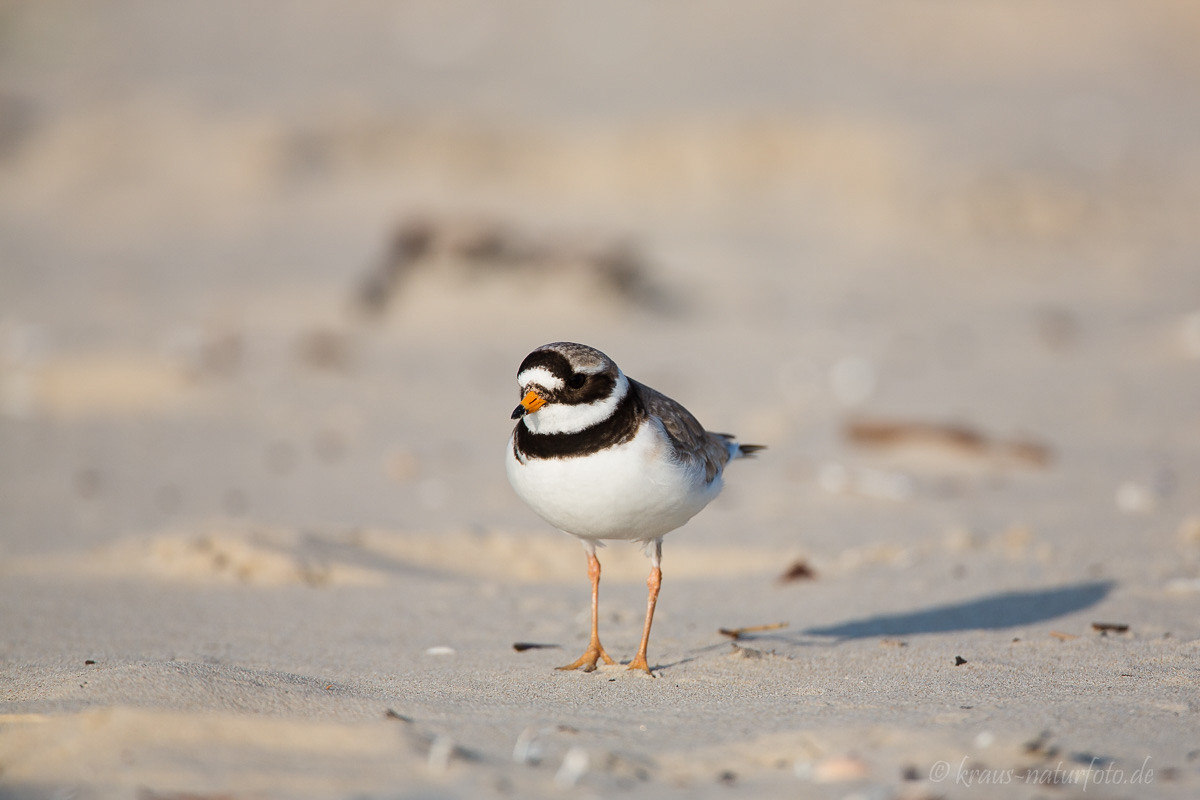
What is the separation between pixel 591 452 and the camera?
12.7 ft

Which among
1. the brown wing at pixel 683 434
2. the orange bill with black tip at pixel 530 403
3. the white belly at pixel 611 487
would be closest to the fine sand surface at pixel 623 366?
the white belly at pixel 611 487

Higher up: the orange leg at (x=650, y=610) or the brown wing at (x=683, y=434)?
the brown wing at (x=683, y=434)

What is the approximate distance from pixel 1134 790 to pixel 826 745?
2.42 ft

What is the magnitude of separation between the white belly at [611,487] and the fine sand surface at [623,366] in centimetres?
56

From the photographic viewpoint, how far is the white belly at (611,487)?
3863mm

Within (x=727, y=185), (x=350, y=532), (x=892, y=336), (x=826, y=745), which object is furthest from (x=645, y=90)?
(x=826, y=745)

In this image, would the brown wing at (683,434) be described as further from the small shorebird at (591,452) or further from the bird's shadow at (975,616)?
the bird's shadow at (975,616)

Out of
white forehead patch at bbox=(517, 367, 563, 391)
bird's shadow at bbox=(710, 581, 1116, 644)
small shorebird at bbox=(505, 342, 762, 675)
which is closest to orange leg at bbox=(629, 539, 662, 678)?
small shorebird at bbox=(505, 342, 762, 675)

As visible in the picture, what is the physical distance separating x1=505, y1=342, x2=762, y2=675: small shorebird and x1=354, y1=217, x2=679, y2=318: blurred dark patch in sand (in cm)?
850

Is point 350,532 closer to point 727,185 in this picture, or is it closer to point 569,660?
point 569,660

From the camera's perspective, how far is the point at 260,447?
29.1 ft

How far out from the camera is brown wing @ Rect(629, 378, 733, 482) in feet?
13.7

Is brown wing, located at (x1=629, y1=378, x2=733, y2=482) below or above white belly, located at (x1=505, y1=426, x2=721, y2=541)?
above

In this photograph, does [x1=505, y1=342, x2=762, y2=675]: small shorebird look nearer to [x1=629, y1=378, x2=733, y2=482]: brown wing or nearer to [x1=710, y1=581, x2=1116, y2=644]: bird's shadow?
[x1=629, y1=378, x2=733, y2=482]: brown wing
